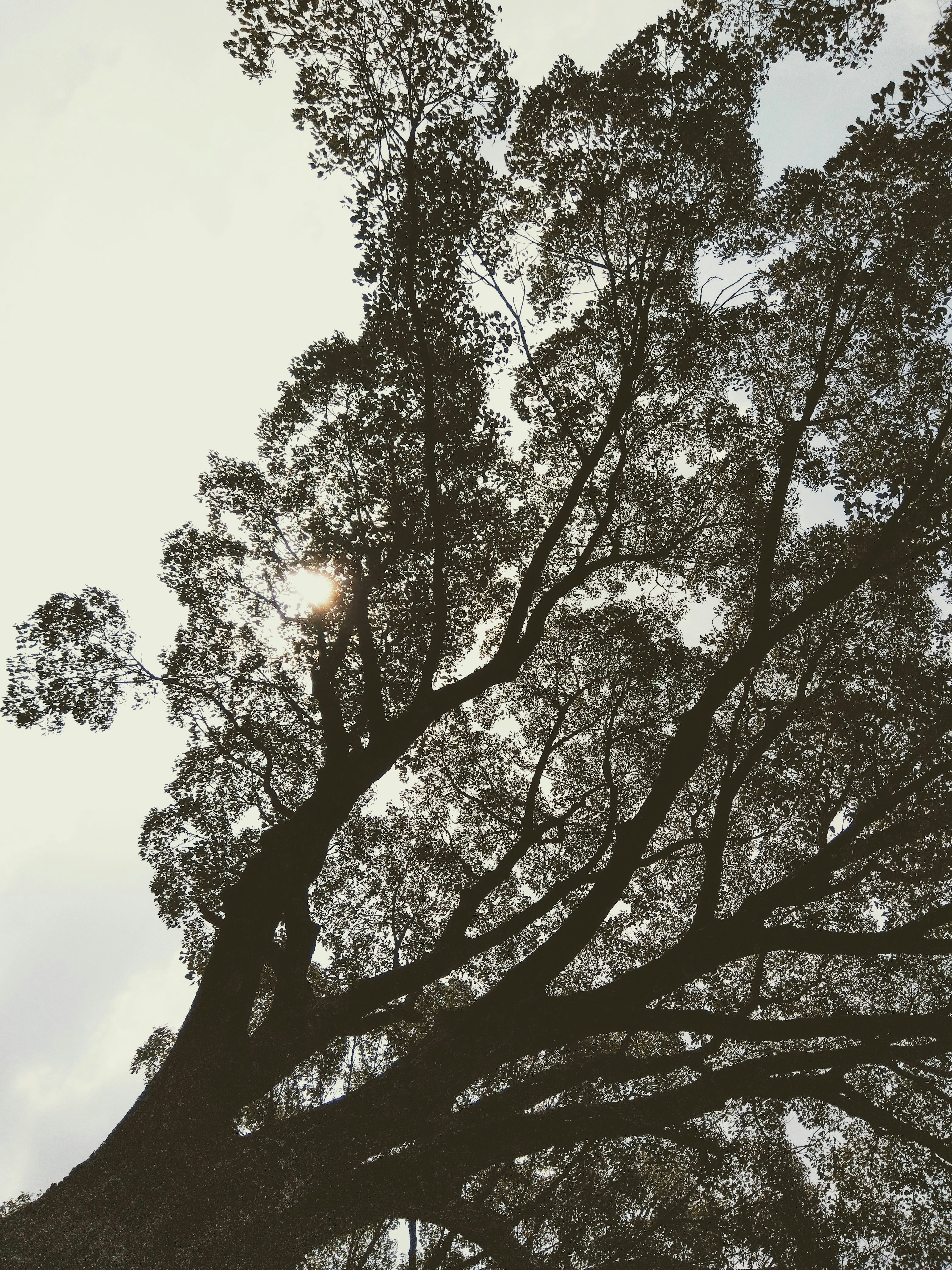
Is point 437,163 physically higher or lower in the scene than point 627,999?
higher

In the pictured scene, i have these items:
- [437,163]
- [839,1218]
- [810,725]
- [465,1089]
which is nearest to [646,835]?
[465,1089]

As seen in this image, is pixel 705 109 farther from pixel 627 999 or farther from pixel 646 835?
pixel 627 999

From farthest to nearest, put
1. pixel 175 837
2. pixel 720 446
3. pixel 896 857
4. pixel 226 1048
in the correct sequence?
1. pixel 720 446
2. pixel 175 837
3. pixel 896 857
4. pixel 226 1048

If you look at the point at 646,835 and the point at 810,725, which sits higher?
the point at 810,725

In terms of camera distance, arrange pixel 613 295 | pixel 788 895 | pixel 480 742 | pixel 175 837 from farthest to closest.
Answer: pixel 480 742
pixel 175 837
pixel 613 295
pixel 788 895

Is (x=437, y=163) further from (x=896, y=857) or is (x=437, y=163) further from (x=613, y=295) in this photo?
(x=896, y=857)

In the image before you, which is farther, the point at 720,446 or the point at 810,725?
the point at 720,446

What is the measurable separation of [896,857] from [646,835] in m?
4.38

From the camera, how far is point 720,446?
13.6 meters

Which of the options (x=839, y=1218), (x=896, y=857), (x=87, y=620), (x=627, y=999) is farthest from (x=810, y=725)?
(x=87, y=620)

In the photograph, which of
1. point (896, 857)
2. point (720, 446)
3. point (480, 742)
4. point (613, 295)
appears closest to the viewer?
point (896, 857)

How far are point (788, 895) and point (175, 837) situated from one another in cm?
963

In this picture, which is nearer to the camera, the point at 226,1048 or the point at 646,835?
the point at 646,835

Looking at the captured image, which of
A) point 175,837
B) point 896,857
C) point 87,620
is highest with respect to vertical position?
point 87,620
